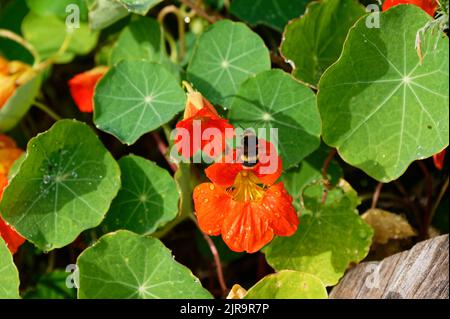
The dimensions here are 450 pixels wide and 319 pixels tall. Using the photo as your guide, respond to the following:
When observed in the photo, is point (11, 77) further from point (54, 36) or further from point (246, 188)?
point (246, 188)

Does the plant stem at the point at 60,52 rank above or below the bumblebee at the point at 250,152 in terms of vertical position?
below

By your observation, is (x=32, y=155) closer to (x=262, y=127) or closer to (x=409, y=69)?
(x=262, y=127)

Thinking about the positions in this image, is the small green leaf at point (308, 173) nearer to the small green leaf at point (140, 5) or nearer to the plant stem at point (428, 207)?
the plant stem at point (428, 207)

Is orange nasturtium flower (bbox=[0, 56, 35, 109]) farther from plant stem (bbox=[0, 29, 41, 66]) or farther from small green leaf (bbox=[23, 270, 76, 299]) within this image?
small green leaf (bbox=[23, 270, 76, 299])

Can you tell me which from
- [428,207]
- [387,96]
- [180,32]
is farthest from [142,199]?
[428,207]

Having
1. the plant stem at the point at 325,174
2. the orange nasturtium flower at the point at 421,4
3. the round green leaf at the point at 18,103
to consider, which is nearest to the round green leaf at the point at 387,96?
the orange nasturtium flower at the point at 421,4

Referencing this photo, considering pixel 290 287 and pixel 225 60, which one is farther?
pixel 225 60

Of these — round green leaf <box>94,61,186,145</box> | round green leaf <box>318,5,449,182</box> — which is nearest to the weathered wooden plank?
round green leaf <box>318,5,449,182</box>
